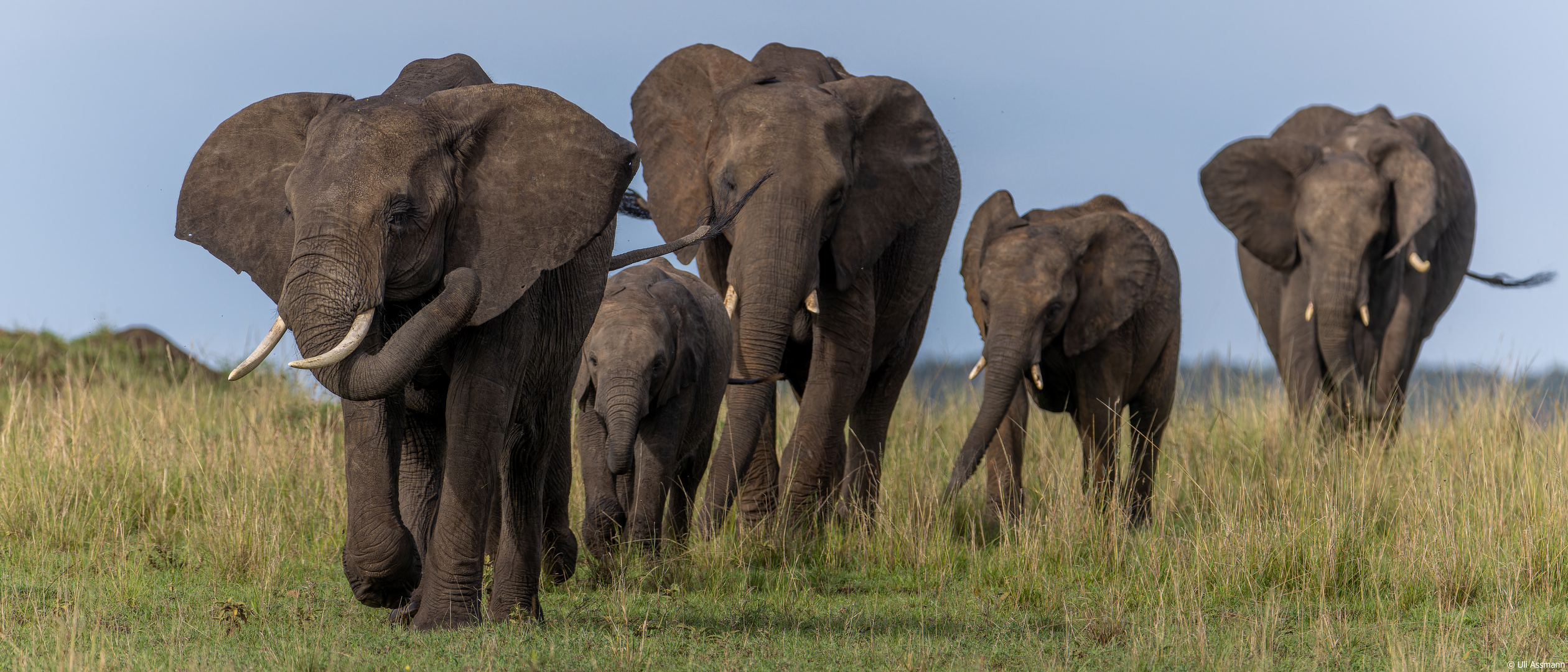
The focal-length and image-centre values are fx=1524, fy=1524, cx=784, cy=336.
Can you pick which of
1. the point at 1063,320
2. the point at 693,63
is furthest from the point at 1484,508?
the point at 693,63

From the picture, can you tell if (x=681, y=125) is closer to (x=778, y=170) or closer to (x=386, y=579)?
(x=778, y=170)

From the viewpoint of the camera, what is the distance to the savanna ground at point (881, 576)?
546 cm

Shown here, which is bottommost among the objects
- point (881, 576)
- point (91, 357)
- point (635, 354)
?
point (881, 576)

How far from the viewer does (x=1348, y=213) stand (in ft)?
40.8

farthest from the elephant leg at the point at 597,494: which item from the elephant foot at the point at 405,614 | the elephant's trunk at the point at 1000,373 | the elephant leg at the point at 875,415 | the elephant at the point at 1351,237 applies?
the elephant at the point at 1351,237

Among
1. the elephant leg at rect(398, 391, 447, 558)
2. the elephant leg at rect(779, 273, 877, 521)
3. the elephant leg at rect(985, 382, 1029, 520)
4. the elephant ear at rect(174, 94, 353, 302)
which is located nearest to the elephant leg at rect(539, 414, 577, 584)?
the elephant leg at rect(398, 391, 447, 558)

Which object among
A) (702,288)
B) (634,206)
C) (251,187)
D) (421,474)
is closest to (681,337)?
(702,288)

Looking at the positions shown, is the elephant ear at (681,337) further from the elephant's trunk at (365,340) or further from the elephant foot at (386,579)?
the elephant's trunk at (365,340)

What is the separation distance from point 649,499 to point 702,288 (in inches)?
55.3

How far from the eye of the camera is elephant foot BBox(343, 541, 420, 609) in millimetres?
4961

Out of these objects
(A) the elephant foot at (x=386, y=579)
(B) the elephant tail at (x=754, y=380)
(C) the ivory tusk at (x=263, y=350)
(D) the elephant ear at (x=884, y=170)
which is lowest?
(A) the elephant foot at (x=386, y=579)

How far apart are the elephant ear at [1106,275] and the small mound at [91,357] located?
27.8 ft

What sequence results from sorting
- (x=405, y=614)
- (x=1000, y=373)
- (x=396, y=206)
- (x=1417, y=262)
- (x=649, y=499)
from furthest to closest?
1. (x=1417, y=262)
2. (x=1000, y=373)
3. (x=649, y=499)
4. (x=405, y=614)
5. (x=396, y=206)

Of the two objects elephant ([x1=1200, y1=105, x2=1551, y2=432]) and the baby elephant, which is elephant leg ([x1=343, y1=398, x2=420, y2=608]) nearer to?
the baby elephant
